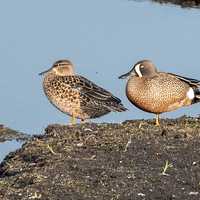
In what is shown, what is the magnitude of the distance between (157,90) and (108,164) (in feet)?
6.95

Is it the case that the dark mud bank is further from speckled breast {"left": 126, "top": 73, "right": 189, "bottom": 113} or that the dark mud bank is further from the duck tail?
the duck tail

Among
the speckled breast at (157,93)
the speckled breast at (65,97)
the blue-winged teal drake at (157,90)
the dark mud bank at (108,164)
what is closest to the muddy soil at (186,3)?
the speckled breast at (65,97)

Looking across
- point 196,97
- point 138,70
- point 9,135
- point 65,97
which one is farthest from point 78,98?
point 196,97

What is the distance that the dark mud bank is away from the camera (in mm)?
7125

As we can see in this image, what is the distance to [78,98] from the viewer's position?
412 inches

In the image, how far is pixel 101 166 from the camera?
306 inches

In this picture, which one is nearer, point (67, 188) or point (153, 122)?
point (67, 188)

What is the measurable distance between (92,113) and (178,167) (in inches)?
114

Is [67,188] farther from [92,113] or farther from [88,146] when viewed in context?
[92,113]

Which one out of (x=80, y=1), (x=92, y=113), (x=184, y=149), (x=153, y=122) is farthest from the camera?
(x=80, y=1)

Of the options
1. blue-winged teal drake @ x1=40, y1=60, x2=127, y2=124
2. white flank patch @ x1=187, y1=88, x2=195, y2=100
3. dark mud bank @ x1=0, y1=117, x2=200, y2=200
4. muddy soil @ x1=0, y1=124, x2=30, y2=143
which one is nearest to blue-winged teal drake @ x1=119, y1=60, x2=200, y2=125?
white flank patch @ x1=187, y1=88, x2=195, y2=100

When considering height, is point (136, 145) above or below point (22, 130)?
above

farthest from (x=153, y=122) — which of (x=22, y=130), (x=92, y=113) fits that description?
(x=22, y=130)

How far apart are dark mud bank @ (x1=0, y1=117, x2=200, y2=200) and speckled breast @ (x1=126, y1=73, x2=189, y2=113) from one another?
0.78 ft
